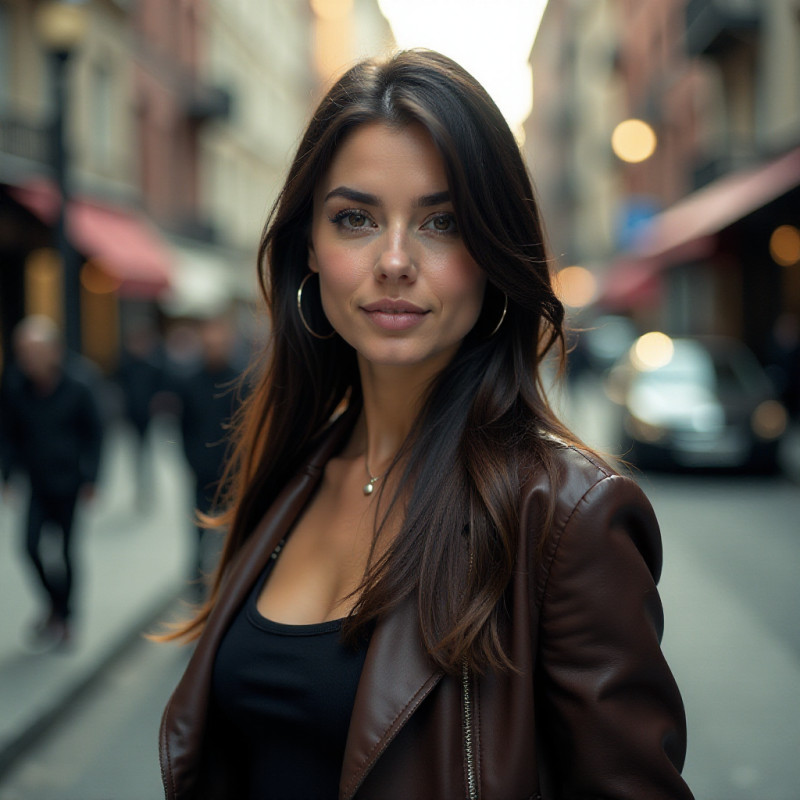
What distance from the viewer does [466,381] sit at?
191cm

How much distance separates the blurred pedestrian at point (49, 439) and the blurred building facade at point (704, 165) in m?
12.0

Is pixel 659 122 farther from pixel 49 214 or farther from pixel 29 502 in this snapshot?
pixel 29 502

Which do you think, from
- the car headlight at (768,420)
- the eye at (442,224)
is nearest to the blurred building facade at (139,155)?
the eye at (442,224)

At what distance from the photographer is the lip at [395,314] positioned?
70.0 inches

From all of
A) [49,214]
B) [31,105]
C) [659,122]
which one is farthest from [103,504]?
[659,122]

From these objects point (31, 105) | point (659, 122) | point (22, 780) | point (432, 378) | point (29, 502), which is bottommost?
point (22, 780)

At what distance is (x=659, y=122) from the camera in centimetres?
3086

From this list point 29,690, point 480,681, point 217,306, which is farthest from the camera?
point 217,306

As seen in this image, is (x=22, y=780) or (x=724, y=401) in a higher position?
(x=724, y=401)

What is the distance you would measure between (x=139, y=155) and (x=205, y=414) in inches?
755

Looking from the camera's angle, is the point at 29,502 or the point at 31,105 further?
the point at 31,105

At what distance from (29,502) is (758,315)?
1983 centimetres

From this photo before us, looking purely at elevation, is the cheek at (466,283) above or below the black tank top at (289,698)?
above

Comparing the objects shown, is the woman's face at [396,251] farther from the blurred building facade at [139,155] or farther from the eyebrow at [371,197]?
the blurred building facade at [139,155]
